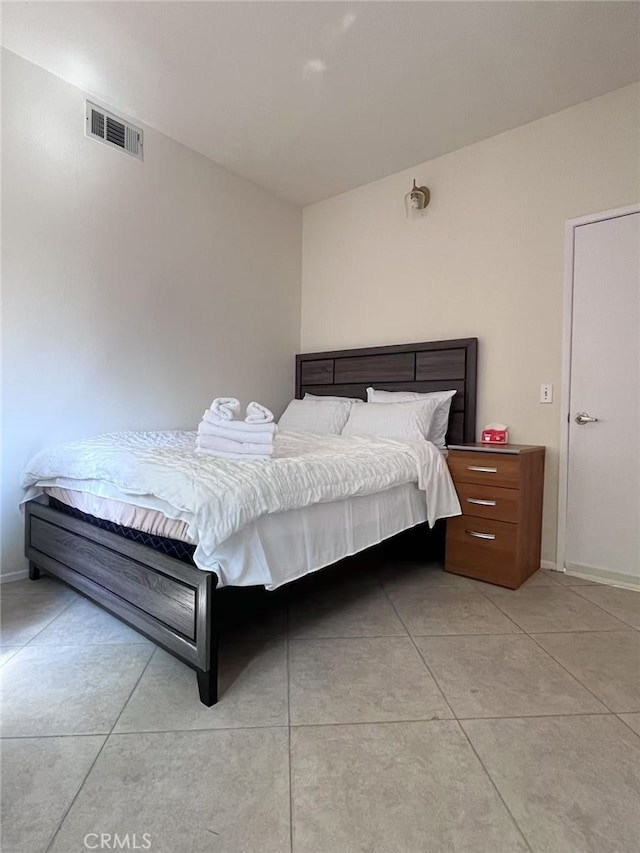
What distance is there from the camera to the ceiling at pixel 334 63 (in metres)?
1.99

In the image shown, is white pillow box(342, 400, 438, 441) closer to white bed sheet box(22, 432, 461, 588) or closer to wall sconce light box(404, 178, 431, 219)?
white bed sheet box(22, 432, 461, 588)

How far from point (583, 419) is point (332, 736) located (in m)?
2.17

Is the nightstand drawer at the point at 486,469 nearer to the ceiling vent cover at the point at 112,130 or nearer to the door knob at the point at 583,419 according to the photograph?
the door knob at the point at 583,419

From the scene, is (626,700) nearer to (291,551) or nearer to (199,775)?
(291,551)

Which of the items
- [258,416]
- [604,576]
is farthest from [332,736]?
[604,576]

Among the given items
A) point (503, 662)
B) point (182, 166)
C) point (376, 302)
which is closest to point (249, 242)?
point (182, 166)

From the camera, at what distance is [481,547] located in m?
2.45

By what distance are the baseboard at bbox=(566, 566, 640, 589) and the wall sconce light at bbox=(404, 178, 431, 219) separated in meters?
2.62

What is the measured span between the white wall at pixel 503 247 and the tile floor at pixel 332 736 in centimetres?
131

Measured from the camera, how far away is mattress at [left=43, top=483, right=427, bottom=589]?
4.72 ft

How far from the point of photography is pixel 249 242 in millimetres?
3553

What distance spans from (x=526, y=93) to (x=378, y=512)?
8.22 feet

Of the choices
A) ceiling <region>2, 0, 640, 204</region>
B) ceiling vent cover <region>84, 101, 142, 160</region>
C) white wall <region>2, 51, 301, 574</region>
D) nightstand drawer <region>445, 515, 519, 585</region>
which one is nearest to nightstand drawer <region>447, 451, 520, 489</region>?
nightstand drawer <region>445, 515, 519, 585</region>

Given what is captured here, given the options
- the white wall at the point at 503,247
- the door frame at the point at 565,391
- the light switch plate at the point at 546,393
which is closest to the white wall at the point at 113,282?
the white wall at the point at 503,247
